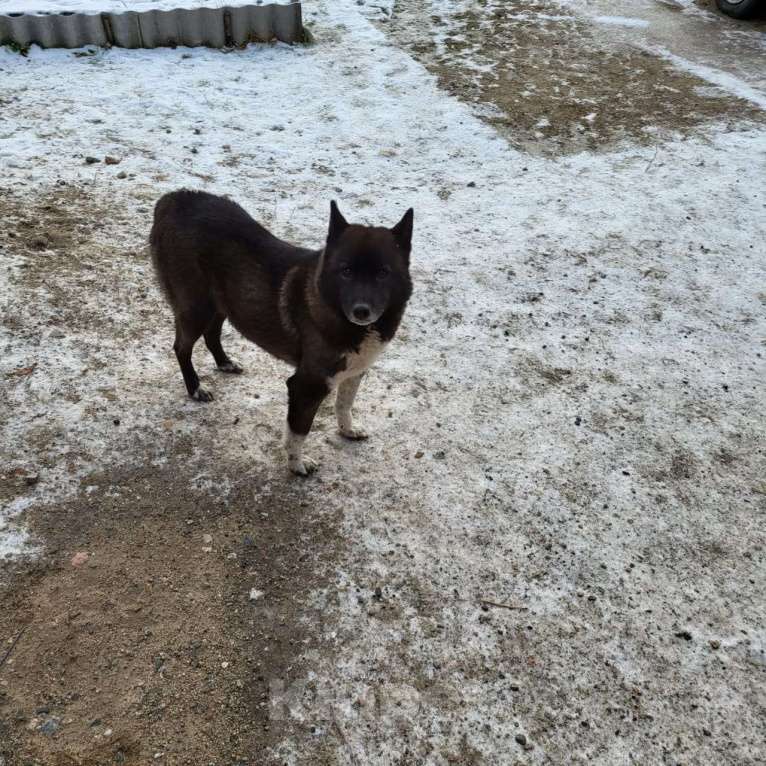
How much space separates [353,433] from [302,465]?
0.51 m

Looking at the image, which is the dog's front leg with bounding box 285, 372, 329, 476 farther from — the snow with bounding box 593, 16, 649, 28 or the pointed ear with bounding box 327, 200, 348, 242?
the snow with bounding box 593, 16, 649, 28

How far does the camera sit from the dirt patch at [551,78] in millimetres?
8555

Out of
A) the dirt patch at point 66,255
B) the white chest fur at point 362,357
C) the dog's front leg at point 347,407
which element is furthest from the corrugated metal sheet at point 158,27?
the white chest fur at point 362,357

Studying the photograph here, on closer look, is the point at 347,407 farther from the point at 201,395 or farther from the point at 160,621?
the point at 160,621

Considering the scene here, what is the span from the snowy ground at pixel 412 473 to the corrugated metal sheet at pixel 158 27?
4.71 feet

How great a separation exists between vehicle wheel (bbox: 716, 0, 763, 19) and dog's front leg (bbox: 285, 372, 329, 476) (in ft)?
44.5

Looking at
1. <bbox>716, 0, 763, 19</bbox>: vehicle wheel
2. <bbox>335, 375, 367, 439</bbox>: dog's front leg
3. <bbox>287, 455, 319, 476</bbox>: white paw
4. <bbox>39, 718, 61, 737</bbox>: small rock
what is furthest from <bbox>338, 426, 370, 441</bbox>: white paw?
<bbox>716, 0, 763, 19</bbox>: vehicle wheel

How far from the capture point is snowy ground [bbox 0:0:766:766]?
2971mm

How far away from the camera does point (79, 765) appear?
8.67ft

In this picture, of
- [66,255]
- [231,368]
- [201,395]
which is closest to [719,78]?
[231,368]

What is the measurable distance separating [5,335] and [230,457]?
7.41 ft

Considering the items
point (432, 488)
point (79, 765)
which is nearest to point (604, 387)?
point (432, 488)

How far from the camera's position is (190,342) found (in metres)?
4.32

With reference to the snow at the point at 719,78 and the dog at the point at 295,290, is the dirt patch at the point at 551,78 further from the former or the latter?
the dog at the point at 295,290
